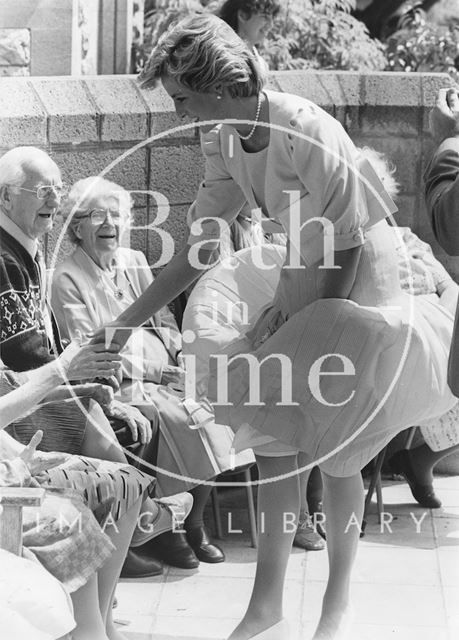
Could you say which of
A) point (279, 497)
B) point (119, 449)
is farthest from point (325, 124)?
point (119, 449)

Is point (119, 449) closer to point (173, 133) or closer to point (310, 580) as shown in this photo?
point (310, 580)

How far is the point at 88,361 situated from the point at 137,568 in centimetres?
128

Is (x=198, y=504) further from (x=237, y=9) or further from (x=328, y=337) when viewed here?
(x=237, y=9)

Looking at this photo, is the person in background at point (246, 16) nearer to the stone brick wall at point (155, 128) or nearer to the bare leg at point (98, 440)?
the stone brick wall at point (155, 128)

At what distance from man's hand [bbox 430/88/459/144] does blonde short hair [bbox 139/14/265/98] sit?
577mm

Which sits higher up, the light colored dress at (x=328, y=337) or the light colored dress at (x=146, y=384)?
the light colored dress at (x=328, y=337)

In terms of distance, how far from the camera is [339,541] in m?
3.62

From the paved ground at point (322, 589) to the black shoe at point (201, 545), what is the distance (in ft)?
0.16

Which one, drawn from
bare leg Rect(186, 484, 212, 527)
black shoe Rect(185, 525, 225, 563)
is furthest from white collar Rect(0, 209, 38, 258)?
black shoe Rect(185, 525, 225, 563)

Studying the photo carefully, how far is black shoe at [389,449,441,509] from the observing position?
17.7ft

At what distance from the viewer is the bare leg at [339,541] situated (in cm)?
360

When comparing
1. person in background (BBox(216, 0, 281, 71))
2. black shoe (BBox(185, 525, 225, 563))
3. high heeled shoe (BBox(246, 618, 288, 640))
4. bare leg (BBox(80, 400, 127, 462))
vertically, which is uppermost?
person in background (BBox(216, 0, 281, 71))

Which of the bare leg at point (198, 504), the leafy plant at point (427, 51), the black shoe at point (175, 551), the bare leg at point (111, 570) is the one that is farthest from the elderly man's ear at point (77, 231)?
the leafy plant at point (427, 51)

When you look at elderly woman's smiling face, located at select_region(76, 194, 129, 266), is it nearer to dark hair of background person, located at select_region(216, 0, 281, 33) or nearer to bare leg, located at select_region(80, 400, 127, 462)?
bare leg, located at select_region(80, 400, 127, 462)
